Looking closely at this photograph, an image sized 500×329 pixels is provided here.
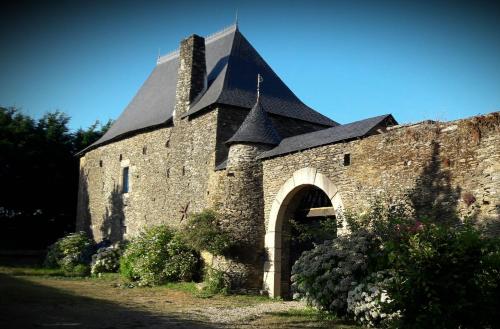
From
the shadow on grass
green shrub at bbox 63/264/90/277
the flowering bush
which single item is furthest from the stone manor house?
the shadow on grass

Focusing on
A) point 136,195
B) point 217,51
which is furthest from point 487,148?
point 136,195

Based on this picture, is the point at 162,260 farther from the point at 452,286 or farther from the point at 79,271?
the point at 452,286

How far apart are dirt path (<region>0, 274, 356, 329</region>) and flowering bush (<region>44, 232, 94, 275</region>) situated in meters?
4.17

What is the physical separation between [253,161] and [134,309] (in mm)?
4425

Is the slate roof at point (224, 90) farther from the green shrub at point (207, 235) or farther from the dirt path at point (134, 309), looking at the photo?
the dirt path at point (134, 309)

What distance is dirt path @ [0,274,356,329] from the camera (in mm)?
6664

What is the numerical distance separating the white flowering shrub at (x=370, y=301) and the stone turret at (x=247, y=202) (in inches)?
154

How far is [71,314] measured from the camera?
7.26 m

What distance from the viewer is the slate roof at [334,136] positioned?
29.3 feet

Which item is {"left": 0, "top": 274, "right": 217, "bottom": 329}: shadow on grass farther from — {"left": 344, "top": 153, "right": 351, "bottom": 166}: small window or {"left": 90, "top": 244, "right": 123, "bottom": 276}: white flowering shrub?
{"left": 90, "top": 244, "right": 123, "bottom": 276}: white flowering shrub

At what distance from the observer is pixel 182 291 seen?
10.7m

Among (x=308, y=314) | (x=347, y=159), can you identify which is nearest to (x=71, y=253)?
(x=308, y=314)

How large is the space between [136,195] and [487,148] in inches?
461

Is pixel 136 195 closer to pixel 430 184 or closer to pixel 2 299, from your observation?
pixel 2 299
